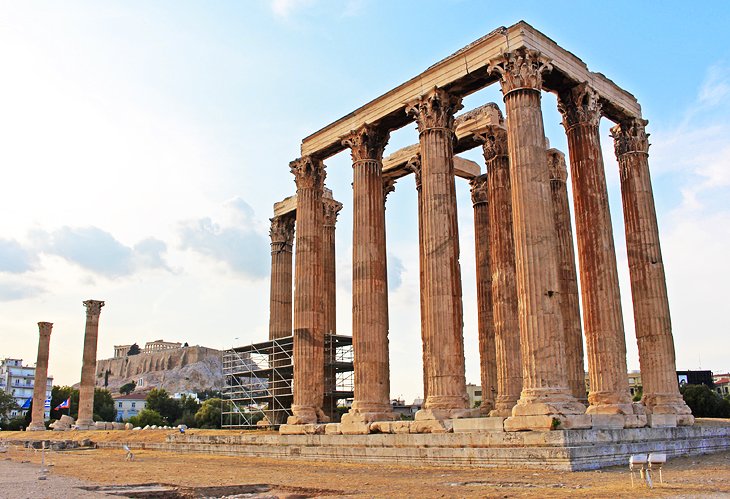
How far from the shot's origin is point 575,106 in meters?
26.5

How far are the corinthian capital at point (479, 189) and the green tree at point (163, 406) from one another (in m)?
92.5

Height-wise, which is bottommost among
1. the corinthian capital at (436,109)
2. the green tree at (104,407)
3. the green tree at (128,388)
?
the green tree at (104,407)

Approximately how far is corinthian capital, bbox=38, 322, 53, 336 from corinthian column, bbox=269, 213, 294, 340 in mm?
40943

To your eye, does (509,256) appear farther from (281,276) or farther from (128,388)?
(128,388)

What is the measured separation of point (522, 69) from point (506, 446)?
13.3 metres

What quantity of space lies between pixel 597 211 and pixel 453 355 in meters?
7.99

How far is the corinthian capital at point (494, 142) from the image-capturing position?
30500 millimetres

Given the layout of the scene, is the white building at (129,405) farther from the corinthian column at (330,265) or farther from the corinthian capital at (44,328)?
the corinthian column at (330,265)

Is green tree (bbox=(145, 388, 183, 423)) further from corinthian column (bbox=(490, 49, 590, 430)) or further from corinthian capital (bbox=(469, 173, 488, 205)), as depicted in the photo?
corinthian column (bbox=(490, 49, 590, 430))

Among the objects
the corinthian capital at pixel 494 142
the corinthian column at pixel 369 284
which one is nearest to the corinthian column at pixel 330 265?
the corinthian column at pixel 369 284

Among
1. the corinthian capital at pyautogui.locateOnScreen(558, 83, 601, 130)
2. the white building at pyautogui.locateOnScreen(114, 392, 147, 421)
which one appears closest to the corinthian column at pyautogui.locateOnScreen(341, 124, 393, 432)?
the corinthian capital at pyautogui.locateOnScreen(558, 83, 601, 130)

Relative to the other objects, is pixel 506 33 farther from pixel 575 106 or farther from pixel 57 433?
pixel 57 433

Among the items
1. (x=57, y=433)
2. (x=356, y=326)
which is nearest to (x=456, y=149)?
(x=356, y=326)

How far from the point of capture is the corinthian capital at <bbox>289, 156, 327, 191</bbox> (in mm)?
34094
